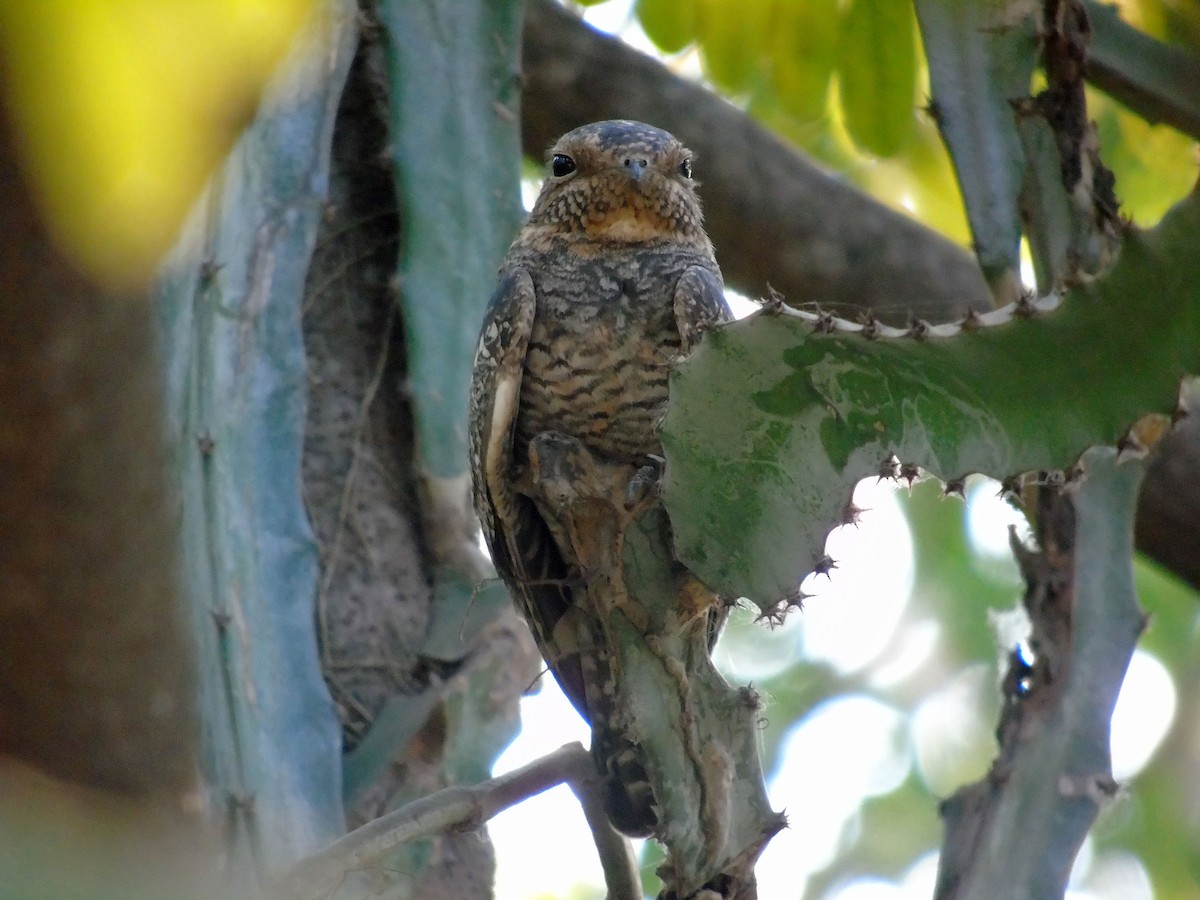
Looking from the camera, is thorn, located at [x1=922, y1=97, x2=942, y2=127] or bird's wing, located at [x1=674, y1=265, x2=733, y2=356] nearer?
thorn, located at [x1=922, y1=97, x2=942, y2=127]

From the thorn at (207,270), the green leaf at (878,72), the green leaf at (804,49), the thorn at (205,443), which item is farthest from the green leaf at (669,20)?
the thorn at (205,443)

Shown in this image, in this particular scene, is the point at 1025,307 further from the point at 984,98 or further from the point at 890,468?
the point at 984,98

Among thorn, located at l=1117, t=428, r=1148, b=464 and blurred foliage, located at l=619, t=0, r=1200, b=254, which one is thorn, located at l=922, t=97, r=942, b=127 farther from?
blurred foliage, located at l=619, t=0, r=1200, b=254

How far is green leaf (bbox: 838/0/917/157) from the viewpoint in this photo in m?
3.85

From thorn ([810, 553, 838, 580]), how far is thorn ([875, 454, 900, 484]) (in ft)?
0.40

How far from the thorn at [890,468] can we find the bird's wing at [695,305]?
3.60 feet

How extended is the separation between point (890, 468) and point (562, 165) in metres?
1.87

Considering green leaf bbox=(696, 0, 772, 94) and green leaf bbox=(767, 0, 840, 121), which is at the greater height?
green leaf bbox=(696, 0, 772, 94)

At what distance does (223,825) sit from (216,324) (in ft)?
2.90

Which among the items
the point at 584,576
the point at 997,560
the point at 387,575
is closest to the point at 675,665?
the point at 584,576

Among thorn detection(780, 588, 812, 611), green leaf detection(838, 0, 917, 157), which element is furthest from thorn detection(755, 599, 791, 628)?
green leaf detection(838, 0, 917, 157)

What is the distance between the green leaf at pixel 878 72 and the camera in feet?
12.6

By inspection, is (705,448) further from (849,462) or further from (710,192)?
(710,192)

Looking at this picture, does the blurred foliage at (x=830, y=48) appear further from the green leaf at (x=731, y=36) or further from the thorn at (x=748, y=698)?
the thorn at (x=748, y=698)
